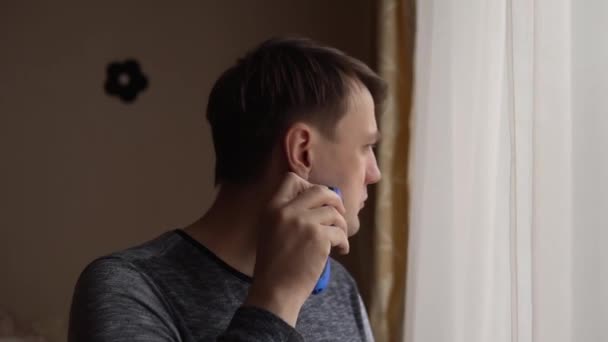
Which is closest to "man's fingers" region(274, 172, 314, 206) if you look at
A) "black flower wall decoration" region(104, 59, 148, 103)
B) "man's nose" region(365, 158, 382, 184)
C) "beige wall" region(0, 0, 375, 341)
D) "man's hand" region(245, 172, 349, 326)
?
"man's hand" region(245, 172, 349, 326)

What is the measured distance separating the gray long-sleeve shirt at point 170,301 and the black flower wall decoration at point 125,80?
190 centimetres

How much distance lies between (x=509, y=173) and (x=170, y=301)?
0.72 metres

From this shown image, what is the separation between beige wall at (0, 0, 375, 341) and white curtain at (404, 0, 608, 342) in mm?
1286

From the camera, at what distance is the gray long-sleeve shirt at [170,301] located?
3.08 ft

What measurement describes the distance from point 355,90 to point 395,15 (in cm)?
84

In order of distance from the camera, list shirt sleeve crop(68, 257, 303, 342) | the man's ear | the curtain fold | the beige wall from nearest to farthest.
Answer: shirt sleeve crop(68, 257, 303, 342)
the man's ear
the curtain fold
the beige wall

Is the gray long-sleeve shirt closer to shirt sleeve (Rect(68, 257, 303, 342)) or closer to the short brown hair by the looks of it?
shirt sleeve (Rect(68, 257, 303, 342))

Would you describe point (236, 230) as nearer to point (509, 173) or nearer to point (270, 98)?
point (270, 98)

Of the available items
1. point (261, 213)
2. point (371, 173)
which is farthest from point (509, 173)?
point (261, 213)

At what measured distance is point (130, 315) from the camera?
1012 millimetres

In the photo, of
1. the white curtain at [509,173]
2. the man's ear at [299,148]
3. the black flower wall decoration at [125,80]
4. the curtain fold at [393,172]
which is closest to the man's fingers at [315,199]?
the man's ear at [299,148]

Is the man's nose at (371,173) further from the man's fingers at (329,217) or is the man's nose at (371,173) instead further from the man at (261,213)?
the man's fingers at (329,217)

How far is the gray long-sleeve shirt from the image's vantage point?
3.08ft

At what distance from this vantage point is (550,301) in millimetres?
1252
